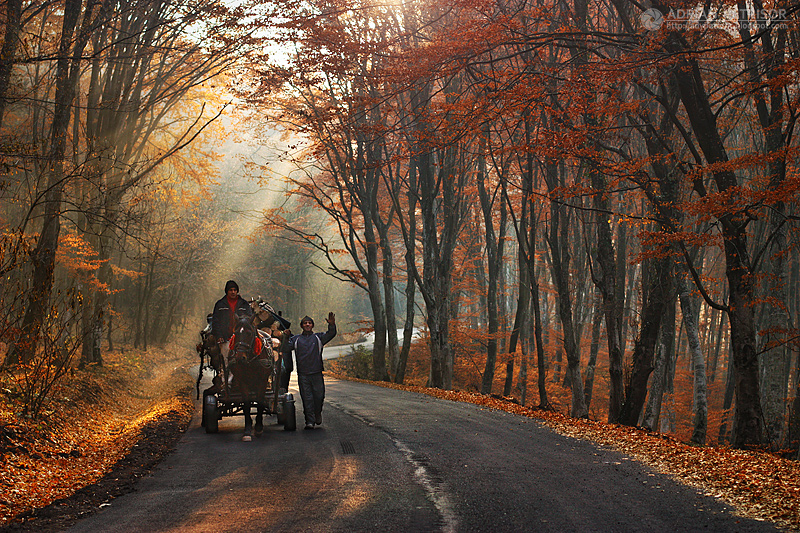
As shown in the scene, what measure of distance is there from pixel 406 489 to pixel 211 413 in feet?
18.8

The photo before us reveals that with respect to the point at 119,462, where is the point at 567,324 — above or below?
above

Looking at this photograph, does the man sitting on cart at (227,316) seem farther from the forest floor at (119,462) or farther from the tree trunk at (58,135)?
the tree trunk at (58,135)

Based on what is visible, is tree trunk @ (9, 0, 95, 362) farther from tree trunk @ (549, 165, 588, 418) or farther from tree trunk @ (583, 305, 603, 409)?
tree trunk @ (583, 305, 603, 409)

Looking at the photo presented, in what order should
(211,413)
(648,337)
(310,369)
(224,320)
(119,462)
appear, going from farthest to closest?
(648,337), (310,369), (224,320), (211,413), (119,462)

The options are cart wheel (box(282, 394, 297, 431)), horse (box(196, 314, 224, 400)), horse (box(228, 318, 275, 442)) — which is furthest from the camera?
cart wheel (box(282, 394, 297, 431))

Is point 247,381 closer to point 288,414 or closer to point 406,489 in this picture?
point 288,414

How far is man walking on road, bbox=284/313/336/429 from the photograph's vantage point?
39.9ft

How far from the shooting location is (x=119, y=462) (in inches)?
353

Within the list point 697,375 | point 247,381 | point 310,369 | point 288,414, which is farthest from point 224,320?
point 697,375

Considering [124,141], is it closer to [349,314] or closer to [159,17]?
[159,17]

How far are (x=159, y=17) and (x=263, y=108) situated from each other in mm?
6585

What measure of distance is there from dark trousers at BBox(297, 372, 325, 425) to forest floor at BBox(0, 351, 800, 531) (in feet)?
7.52

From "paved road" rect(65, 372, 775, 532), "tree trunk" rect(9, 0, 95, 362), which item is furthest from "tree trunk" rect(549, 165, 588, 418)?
"tree trunk" rect(9, 0, 95, 362)

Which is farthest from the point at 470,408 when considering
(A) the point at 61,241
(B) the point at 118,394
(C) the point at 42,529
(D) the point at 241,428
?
(A) the point at 61,241
